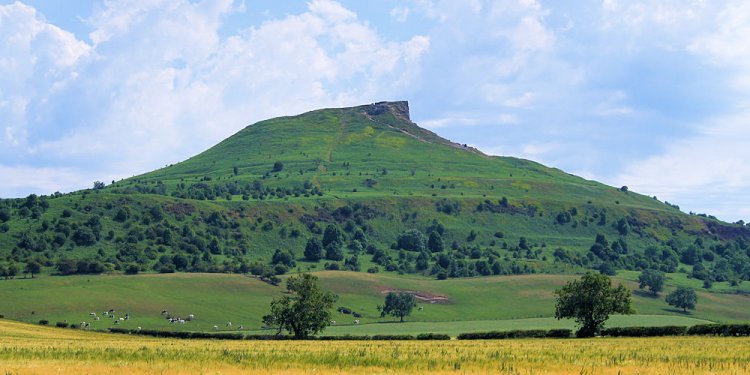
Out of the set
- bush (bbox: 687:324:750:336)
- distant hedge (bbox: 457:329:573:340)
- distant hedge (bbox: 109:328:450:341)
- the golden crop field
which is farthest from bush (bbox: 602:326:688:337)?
the golden crop field

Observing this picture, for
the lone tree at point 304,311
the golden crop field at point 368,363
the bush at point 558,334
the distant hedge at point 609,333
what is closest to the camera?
the golden crop field at point 368,363

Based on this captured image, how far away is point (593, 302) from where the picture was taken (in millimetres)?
117812

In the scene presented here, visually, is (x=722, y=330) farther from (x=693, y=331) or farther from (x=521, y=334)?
(x=521, y=334)

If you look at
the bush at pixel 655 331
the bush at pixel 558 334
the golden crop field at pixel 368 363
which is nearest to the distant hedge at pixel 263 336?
the bush at pixel 558 334

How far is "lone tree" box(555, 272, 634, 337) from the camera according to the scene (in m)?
117

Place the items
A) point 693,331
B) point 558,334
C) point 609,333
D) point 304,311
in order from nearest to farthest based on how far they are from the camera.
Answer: point 693,331
point 558,334
point 609,333
point 304,311

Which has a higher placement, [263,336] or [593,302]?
[593,302]

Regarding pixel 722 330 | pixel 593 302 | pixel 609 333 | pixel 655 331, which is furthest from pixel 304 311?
pixel 722 330

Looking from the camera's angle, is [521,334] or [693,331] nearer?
[693,331]

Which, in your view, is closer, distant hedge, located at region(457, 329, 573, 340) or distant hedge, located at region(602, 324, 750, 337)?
distant hedge, located at region(602, 324, 750, 337)

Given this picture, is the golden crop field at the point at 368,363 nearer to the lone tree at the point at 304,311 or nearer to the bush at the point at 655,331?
the bush at the point at 655,331

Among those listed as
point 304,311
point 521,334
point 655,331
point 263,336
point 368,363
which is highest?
point 368,363

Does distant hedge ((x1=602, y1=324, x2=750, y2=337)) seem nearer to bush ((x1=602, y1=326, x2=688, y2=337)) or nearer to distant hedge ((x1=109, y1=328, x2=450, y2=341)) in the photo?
bush ((x1=602, y1=326, x2=688, y2=337))

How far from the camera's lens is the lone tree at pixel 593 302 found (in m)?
117
